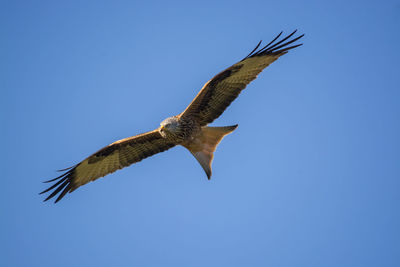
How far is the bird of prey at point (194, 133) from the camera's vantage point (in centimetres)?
749

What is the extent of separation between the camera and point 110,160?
323 inches

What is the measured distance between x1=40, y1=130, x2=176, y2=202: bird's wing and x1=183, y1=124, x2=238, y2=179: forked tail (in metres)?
0.44

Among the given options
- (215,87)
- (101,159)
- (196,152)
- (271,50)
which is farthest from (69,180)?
(271,50)

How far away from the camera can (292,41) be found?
7.37 meters

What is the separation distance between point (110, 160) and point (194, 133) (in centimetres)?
164

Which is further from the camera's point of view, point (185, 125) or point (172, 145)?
point (172, 145)

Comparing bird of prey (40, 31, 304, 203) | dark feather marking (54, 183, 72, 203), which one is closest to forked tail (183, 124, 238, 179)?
bird of prey (40, 31, 304, 203)

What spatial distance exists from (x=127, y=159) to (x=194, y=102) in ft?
5.47

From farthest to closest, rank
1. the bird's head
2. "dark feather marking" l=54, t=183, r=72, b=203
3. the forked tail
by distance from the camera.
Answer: "dark feather marking" l=54, t=183, r=72, b=203 < the forked tail < the bird's head

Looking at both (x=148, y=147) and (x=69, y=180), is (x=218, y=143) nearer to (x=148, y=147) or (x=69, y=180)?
(x=148, y=147)

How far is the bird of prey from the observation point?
7.49 m

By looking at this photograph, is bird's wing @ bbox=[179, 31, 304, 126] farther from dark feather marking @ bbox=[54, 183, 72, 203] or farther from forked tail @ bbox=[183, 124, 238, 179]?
dark feather marking @ bbox=[54, 183, 72, 203]

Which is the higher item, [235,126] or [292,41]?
[292,41]

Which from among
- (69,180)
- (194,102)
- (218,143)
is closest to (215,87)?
(194,102)
